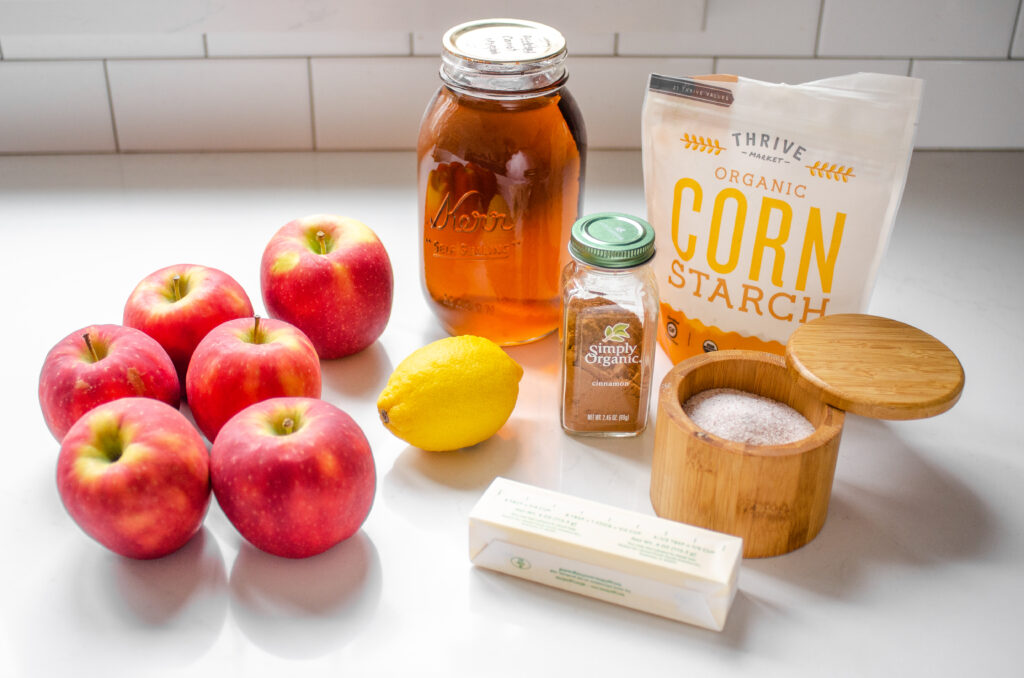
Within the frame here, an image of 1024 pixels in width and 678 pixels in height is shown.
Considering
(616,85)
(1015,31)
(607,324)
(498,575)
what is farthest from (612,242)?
(1015,31)

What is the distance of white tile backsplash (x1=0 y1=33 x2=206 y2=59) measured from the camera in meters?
1.26

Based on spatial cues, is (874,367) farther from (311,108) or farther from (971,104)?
(311,108)

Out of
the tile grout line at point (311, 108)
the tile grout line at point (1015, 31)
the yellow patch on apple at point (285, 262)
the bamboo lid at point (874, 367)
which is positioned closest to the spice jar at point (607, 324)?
the bamboo lid at point (874, 367)

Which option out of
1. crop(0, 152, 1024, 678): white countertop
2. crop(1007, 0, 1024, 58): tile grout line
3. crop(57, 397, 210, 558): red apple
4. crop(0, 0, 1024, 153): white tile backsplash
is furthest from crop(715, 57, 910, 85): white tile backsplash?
crop(57, 397, 210, 558): red apple

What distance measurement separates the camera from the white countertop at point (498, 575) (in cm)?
66

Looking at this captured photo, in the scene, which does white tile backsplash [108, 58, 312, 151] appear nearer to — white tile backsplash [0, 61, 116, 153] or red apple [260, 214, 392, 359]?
white tile backsplash [0, 61, 116, 153]

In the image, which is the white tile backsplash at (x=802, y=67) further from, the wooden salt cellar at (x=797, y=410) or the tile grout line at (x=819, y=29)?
the wooden salt cellar at (x=797, y=410)

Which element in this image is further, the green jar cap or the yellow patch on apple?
the yellow patch on apple

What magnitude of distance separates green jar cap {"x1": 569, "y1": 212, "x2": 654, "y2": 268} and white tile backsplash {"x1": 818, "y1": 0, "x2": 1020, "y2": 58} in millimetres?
617

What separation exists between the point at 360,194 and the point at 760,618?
78 centimetres

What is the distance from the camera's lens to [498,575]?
2.38 feet

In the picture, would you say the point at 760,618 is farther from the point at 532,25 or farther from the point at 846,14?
the point at 846,14

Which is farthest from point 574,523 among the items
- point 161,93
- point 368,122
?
point 161,93

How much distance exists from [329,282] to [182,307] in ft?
0.43
